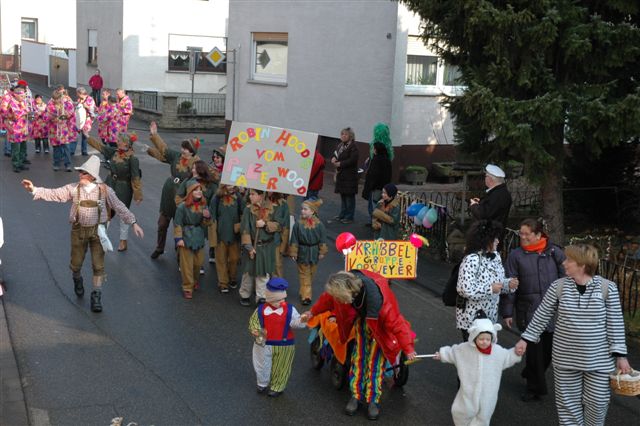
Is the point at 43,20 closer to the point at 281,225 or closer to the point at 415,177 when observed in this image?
the point at 415,177

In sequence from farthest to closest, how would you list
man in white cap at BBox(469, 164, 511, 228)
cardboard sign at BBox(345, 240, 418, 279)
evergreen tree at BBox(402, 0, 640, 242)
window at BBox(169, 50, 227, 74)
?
window at BBox(169, 50, 227, 74)
evergreen tree at BBox(402, 0, 640, 242)
man in white cap at BBox(469, 164, 511, 228)
cardboard sign at BBox(345, 240, 418, 279)

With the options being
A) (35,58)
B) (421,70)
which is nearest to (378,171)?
(421,70)

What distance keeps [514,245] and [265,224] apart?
3.53 meters

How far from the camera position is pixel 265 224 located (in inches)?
384

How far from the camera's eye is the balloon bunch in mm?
12398

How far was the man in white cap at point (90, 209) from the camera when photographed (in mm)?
9344

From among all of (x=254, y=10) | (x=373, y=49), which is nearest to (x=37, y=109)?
(x=254, y=10)

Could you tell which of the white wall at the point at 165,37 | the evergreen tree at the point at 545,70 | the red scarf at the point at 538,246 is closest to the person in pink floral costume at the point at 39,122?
the evergreen tree at the point at 545,70

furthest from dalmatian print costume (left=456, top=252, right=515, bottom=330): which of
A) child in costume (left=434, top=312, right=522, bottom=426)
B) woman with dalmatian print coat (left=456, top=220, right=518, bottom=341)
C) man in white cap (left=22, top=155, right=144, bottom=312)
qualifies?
man in white cap (left=22, top=155, right=144, bottom=312)

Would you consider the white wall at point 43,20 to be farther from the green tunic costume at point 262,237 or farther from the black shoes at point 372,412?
the black shoes at point 372,412

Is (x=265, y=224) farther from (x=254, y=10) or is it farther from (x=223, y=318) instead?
(x=254, y=10)

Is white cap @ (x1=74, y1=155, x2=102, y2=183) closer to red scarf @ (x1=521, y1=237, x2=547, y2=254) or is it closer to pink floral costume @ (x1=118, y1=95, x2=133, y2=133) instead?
red scarf @ (x1=521, y1=237, x2=547, y2=254)

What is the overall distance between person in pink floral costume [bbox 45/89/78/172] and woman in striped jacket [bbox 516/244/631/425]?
1485 centimetres

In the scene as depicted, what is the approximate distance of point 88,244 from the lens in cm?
967
